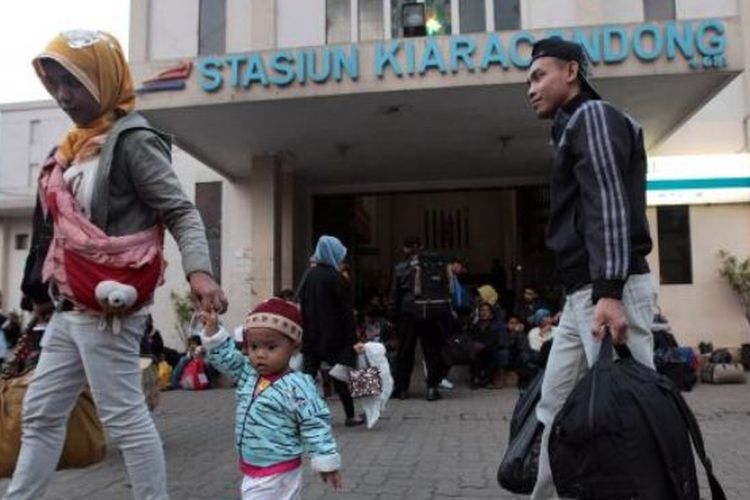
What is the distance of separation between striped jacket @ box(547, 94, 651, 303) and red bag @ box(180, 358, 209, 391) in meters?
8.99

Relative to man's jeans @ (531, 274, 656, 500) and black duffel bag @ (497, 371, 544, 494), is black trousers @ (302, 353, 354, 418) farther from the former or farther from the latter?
man's jeans @ (531, 274, 656, 500)

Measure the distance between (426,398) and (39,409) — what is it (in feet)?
21.6

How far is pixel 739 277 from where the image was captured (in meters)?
12.3

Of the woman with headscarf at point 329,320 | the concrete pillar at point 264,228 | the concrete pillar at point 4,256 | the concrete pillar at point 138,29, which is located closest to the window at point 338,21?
the concrete pillar at point 264,228

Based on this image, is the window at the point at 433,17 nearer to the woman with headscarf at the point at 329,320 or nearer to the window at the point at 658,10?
the window at the point at 658,10

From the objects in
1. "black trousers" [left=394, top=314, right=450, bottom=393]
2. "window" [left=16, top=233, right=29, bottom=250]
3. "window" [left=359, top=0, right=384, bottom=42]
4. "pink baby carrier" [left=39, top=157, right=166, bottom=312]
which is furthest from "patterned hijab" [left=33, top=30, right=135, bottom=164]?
"window" [left=16, top=233, right=29, bottom=250]

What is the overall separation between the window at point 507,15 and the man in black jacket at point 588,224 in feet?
33.6

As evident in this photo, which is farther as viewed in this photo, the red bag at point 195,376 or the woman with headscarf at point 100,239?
the red bag at point 195,376

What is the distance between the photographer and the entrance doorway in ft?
53.8

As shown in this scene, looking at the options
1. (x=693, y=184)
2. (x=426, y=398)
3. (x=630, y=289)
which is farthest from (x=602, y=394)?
(x=693, y=184)

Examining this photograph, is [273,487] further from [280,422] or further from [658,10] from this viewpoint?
[658,10]

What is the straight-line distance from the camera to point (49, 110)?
23.3 m

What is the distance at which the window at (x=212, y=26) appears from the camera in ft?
46.2

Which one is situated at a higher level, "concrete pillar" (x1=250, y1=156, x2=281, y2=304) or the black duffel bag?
"concrete pillar" (x1=250, y1=156, x2=281, y2=304)
